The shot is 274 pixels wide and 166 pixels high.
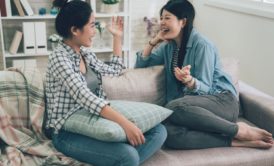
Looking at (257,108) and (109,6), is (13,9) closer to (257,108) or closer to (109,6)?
(109,6)

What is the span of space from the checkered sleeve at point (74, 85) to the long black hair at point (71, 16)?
13cm

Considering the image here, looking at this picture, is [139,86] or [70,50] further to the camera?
[139,86]

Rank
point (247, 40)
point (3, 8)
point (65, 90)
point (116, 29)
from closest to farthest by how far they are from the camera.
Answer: point (65, 90), point (116, 29), point (247, 40), point (3, 8)

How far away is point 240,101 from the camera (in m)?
2.18

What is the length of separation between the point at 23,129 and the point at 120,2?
2448 millimetres

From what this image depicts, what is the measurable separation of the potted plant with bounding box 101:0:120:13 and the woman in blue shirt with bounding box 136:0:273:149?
1587mm

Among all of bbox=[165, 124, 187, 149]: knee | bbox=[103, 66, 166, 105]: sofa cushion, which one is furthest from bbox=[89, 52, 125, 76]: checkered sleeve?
bbox=[165, 124, 187, 149]: knee

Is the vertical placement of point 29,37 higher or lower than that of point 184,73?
lower

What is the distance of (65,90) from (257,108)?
3.55 feet

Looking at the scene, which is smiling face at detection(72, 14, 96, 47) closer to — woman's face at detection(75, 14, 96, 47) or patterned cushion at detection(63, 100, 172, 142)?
woman's face at detection(75, 14, 96, 47)

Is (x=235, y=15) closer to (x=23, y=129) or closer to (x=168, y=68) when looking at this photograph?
(x=168, y=68)

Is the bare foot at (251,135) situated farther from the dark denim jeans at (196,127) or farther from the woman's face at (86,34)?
the woman's face at (86,34)

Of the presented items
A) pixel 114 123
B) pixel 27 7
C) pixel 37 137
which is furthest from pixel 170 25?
pixel 27 7

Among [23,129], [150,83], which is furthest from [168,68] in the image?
[23,129]
